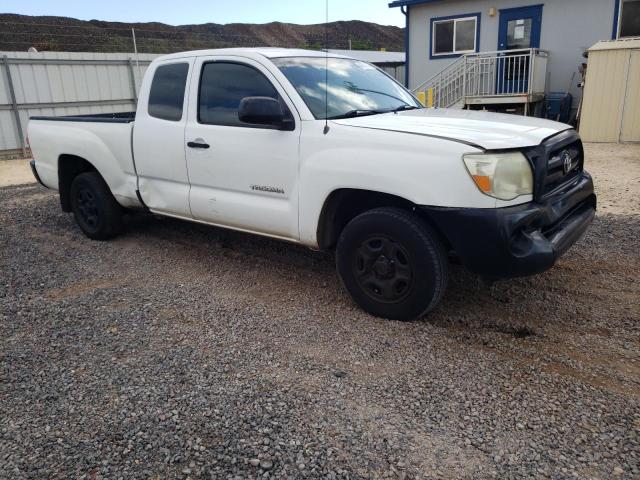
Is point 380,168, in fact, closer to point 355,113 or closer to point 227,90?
point 355,113

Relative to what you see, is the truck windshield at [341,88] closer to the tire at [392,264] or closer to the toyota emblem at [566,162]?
the tire at [392,264]

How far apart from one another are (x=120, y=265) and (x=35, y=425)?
2611mm

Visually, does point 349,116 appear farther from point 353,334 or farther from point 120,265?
point 120,265

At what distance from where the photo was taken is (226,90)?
179 inches

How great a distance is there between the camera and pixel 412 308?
367 centimetres

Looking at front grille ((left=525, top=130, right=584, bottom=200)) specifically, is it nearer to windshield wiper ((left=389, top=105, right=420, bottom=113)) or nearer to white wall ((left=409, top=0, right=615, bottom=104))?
windshield wiper ((left=389, top=105, right=420, bottom=113))

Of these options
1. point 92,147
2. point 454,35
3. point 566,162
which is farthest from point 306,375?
point 454,35

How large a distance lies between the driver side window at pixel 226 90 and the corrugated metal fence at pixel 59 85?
10.9 metres

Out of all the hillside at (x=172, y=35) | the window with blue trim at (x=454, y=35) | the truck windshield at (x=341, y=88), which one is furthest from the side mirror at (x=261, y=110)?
the hillside at (x=172, y=35)

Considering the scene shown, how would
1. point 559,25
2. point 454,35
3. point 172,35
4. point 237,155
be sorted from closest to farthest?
point 237,155, point 559,25, point 454,35, point 172,35

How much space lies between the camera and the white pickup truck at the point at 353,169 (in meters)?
3.30

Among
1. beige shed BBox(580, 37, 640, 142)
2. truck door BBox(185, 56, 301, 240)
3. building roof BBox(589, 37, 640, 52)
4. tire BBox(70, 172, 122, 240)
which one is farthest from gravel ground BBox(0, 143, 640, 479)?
building roof BBox(589, 37, 640, 52)

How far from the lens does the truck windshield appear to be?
414cm

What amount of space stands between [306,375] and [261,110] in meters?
1.87
